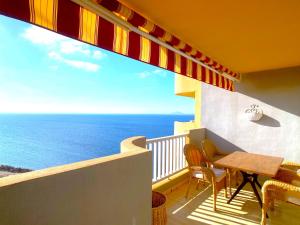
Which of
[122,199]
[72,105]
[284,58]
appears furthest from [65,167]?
[72,105]

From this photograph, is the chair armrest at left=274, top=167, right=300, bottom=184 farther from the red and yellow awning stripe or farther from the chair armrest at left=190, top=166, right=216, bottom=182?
the red and yellow awning stripe

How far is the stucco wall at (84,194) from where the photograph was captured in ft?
3.59

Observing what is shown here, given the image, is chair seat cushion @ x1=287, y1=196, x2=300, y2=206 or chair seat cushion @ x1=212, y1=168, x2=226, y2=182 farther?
chair seat cushion @ x1=212, y1=168, x2=226, y2=182

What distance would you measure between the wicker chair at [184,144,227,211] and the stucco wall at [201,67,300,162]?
1.37 metres

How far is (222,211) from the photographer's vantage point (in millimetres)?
3406

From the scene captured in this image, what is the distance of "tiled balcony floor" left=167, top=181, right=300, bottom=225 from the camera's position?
313 cm

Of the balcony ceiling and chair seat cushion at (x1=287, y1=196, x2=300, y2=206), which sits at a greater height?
the balcony ceiling

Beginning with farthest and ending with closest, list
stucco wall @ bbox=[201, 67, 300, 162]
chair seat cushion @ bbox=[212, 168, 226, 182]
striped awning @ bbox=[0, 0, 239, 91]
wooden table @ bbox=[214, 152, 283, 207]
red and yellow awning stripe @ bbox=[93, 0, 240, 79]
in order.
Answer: stucco wall @ bbox=[201, 67, 300, 162], chair seat cushion @ bbox=[212, 168, 226, 182], wooden table @ bbox=[214, 152, 283, 207], red and yellow awning stripe @ bbox=[93, 0, 240, 79], striped awning @ bbox=[0, 0, 239, 91]

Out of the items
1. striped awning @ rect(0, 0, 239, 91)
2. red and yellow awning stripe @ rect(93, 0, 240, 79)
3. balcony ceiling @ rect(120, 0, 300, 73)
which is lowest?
striped awning @ rect(0, 0, 239, 91)

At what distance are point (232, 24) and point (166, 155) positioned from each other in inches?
114

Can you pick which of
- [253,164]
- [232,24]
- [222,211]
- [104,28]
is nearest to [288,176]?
[253,164]


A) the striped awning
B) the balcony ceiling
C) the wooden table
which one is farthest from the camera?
the wooden table

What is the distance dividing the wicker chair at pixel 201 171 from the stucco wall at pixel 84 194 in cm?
174

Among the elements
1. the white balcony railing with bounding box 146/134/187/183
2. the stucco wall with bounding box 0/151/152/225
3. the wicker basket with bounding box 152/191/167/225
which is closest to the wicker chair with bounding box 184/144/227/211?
the white balcony railing with bounding box 146/134/187/183
